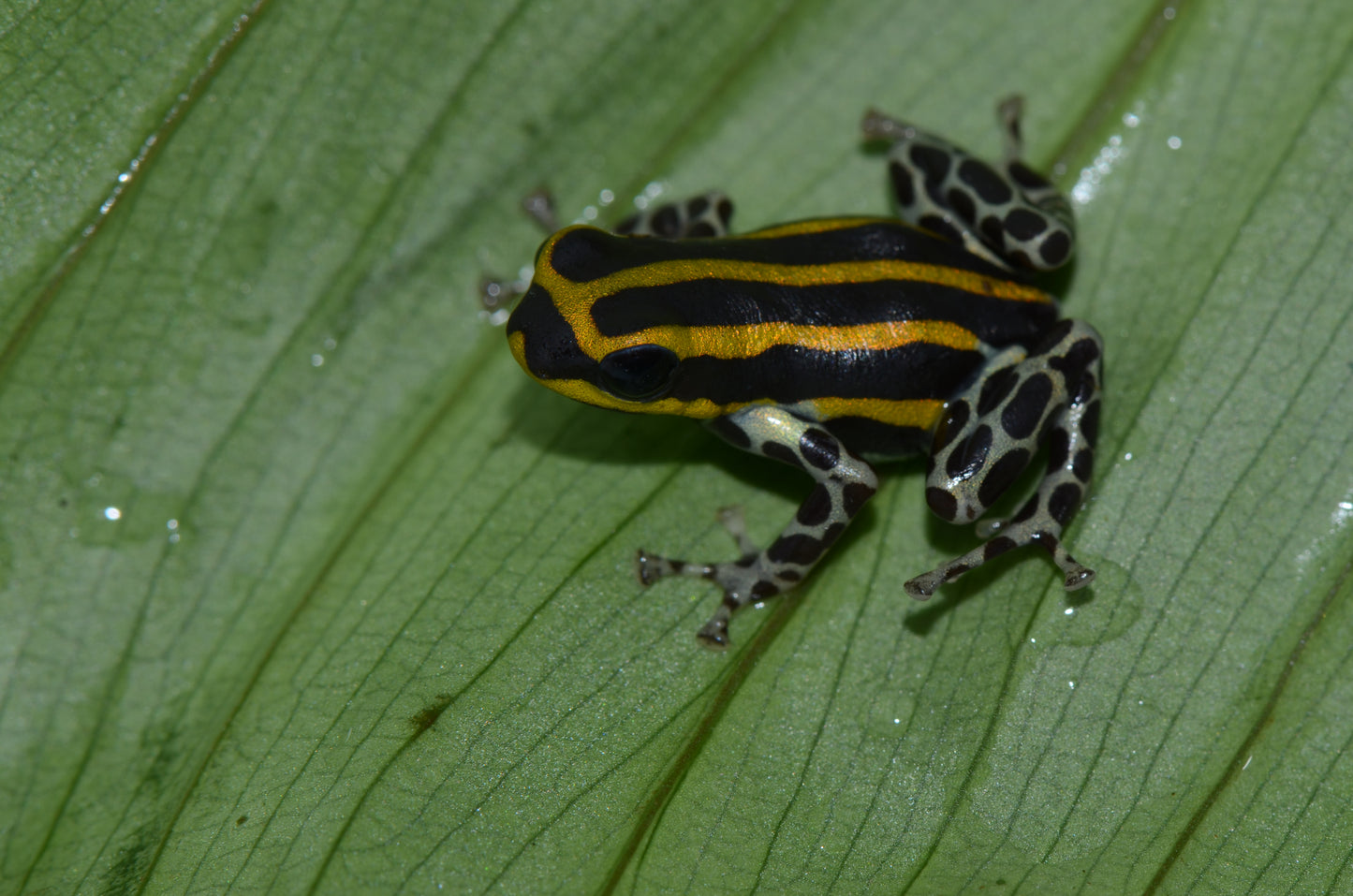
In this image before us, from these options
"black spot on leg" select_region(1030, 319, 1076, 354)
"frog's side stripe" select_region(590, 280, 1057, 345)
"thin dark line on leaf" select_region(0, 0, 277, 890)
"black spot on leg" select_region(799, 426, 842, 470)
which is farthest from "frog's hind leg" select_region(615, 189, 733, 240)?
"thin dark line on leaf" select_region(0, 0, 277, 890)

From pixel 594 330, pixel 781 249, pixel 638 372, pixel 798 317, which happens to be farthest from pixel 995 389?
pixel 594 330

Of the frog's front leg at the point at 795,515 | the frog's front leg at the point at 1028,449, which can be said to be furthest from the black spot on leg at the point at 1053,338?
the frog's front leg at the point at 795,515

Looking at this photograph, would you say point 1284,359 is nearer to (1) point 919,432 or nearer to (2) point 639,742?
(1) point 919,432

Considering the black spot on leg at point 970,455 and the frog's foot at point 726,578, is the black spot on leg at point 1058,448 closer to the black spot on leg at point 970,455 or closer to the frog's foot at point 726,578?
the black spot on leg at point 970,455

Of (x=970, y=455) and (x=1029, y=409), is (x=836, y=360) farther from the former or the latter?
(x=1029, y=409)

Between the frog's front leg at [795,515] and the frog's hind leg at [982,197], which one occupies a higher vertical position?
the frog's hind leg at [982,197]
